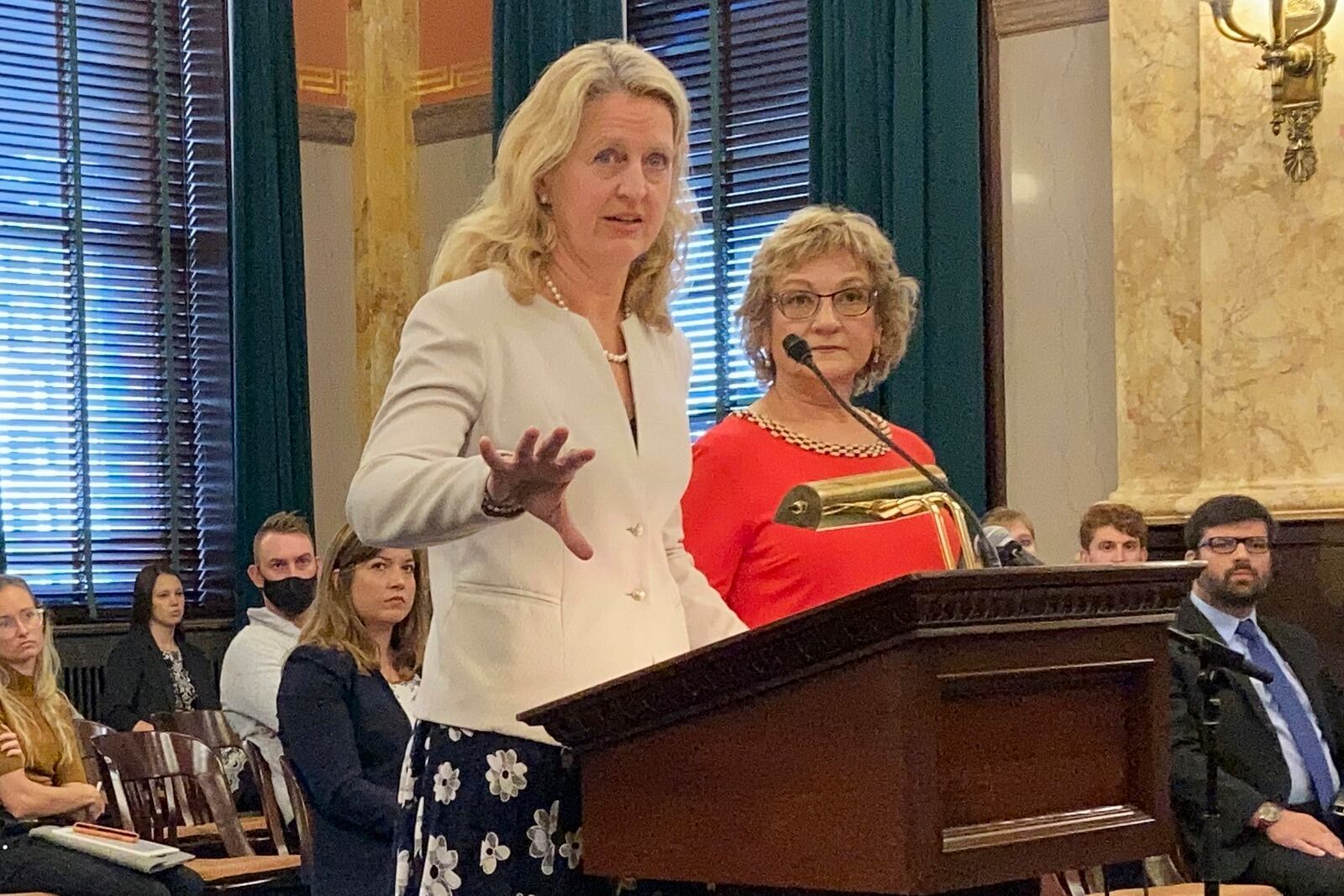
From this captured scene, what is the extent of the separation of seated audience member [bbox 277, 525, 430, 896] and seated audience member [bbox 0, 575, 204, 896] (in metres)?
1.30

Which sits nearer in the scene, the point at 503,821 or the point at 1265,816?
the point at 503,821

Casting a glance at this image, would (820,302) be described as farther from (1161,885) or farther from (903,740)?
(1161,885)

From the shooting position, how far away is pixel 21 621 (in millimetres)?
5797

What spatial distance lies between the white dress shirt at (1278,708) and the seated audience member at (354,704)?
2091 millimetres

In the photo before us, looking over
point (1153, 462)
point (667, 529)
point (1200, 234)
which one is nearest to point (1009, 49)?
point (1200, 234)

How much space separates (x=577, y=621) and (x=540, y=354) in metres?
0.26

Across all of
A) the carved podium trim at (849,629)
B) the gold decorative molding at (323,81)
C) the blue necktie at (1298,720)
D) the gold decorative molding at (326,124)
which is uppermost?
the gold decorative molding at (323,81)

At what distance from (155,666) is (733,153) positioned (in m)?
3.13

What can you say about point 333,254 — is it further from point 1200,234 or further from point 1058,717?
→ point 1058,717

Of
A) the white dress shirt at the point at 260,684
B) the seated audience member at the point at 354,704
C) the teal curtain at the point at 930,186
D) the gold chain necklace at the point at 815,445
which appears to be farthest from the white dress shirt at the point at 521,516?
the teal curtain at the point at 930,186

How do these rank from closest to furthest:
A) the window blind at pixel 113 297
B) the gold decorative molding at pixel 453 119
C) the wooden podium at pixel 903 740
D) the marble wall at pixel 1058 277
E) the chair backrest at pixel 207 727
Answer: the wooden podium at pixel 903 740
the chair backrest at pixel 207 727
the marble wall at pixel 1058 277
the window blind at pixel 113 297
the gold decorative molding at pixel 453 119

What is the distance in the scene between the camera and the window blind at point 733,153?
25.8ft

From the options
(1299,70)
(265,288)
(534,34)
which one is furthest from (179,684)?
(1299,70)

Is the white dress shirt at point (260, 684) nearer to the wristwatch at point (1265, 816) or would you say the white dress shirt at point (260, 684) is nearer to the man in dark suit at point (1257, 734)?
the man in dark suit at point (1257, 734)
